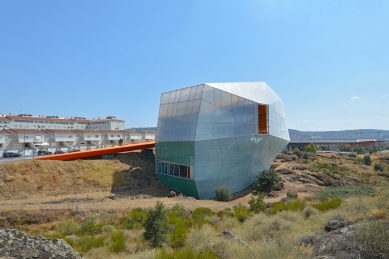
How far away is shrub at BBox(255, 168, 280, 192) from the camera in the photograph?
2833 cm

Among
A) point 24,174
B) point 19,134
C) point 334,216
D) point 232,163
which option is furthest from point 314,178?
point 19,134

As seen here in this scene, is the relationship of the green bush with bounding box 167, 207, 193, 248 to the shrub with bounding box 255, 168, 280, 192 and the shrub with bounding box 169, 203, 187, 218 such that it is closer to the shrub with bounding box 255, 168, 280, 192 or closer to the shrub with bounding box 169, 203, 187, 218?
the shrub with bounding box 169, 203, 187, 218

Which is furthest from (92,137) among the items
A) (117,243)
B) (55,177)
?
(117,243)

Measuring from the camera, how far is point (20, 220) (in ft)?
59.0

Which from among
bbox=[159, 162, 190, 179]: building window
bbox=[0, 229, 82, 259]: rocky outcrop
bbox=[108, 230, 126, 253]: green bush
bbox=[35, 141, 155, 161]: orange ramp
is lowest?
bbox=[108, 230, 126, 253]: green bush

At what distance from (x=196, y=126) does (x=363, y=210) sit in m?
17.7

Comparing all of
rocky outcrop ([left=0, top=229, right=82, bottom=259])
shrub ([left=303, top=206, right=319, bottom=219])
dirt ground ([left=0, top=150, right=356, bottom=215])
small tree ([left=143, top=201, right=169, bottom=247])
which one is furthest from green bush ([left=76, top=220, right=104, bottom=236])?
shrub ([left=303, top=206, right=319, bottom=219])

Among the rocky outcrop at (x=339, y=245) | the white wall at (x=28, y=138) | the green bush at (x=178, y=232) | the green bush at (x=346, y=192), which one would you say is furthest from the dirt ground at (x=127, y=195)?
the white wall at (x=28, y=138)

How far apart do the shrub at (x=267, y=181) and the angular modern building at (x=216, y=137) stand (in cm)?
156

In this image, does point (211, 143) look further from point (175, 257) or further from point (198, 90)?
point (175, 257)

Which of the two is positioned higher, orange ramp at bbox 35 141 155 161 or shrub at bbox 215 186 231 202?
orange ramp at bbox 35 141 155 161

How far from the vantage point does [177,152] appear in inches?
1126

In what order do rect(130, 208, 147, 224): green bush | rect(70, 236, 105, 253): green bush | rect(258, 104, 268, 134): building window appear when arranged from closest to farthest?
rect(70, 236, 105, 253): green bush, rect(130, 208, 147, 224): green bush, rect(258, 104, 268, 134): building window

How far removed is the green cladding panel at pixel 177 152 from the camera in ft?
85.3
